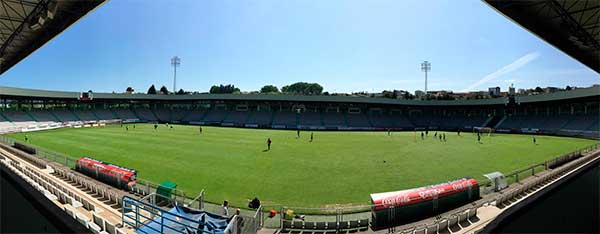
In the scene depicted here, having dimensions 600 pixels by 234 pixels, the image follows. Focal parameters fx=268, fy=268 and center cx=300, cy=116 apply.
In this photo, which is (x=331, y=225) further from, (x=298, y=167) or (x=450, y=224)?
(x=298, y=167)

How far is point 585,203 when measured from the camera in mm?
10680

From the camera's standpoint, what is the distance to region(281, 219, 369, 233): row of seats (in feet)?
32.4

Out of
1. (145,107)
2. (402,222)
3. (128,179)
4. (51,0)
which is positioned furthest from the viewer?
(145,107)

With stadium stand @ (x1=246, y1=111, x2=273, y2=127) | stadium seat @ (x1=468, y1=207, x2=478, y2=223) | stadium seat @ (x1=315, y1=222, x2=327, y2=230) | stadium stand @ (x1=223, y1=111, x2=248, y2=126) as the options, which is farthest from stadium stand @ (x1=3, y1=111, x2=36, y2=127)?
stadium seat @ (x1=468, y1=207, x2=478, y2=223)

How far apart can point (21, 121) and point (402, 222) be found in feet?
215

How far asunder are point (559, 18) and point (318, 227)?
13316 millimetres

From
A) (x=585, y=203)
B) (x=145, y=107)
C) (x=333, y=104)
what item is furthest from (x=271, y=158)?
(x=145, y=107)

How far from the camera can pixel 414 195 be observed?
10.8 metres

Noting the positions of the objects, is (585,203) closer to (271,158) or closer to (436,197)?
(436,197)

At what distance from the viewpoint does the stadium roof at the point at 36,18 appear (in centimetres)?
1162

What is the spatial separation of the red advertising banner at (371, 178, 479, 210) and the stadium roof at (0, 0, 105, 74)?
14.3 m

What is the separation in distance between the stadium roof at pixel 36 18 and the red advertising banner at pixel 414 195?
47.0 ft

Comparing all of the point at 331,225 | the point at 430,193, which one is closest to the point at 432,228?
the point at 430,193

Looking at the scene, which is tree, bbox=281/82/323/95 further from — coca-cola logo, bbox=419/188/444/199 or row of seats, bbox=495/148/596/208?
coca-cola logo, bbox=419/188/444/199
